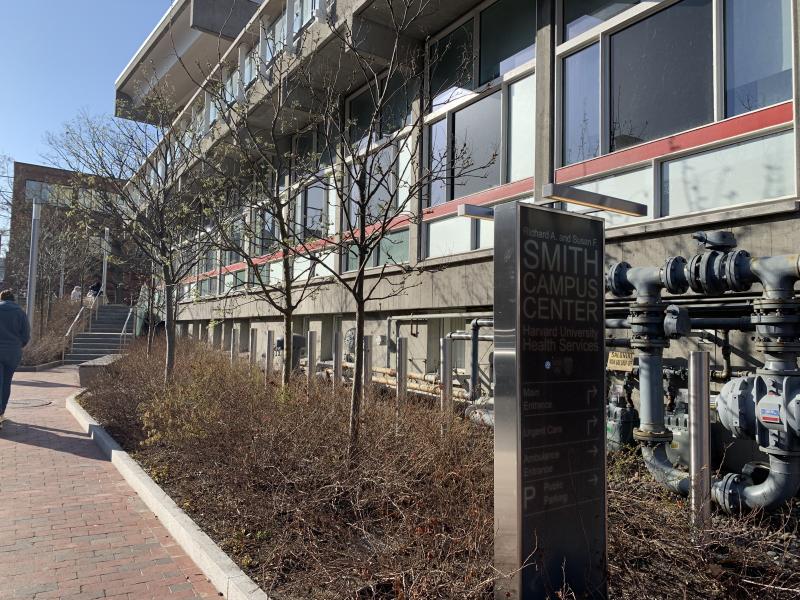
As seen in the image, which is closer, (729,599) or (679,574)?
(729,599)

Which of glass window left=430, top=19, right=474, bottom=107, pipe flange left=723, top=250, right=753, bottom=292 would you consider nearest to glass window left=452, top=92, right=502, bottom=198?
glass window left=430, top=19, right=474, bottom=107

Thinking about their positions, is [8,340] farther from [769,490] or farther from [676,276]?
[769,490]

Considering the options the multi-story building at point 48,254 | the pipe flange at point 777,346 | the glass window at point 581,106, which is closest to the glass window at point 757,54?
the glass window at point 581,106

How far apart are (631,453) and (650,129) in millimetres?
4209

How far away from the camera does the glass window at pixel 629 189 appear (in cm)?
793

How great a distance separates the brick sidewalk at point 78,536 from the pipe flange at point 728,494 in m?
3.68

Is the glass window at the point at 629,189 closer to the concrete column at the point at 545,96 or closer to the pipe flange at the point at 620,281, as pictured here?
the concrete column at the point at 545,96

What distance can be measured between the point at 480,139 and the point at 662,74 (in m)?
3.58

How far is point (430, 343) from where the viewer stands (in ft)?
39.7

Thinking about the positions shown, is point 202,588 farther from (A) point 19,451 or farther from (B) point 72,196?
A: (B) point 72,196

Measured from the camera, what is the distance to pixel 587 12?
9.08 meters

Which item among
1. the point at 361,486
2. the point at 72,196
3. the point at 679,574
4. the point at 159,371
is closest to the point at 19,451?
the point at 159,371

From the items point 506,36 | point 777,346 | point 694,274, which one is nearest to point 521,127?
point 506,36

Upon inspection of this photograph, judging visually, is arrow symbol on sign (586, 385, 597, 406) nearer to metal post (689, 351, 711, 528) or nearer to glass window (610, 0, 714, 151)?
metal post (689, 351, 711, 528)
